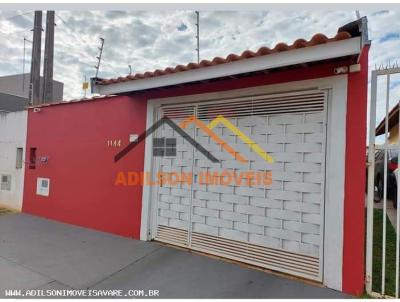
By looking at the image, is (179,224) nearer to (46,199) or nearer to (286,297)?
(286,297)

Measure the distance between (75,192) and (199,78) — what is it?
4829 mm

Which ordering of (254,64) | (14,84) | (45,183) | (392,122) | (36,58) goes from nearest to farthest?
1. (254,64)
2. (392,122)
3. (45,183)
4. (36,58)
5. (14,84)

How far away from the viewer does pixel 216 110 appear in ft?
17.5

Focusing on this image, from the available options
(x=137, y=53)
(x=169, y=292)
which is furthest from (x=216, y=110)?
(x=137, y=53)

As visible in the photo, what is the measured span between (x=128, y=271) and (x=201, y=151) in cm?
250

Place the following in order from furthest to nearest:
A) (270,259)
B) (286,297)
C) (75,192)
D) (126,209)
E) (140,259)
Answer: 1. (75,192)
2. (126,209)
3. (140,259)
4. (270,259)
5. (286,297)

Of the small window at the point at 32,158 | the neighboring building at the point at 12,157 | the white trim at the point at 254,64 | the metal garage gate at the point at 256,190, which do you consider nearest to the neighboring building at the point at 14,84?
the neighboring building at the point at 12,157

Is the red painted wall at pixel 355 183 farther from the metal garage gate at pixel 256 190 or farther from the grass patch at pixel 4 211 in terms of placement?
the grass patch at pixel 4 211

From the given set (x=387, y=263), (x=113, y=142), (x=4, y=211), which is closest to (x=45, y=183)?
(x=4, y=211)

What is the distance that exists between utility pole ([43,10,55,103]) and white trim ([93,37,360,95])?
766 centimetres

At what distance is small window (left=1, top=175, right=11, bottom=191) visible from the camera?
923 centimetres

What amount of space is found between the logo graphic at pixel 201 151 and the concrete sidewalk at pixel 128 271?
1.37 meters

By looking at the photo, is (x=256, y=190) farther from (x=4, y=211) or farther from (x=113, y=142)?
(x=4, y=211)

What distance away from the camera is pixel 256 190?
15.8 ft
